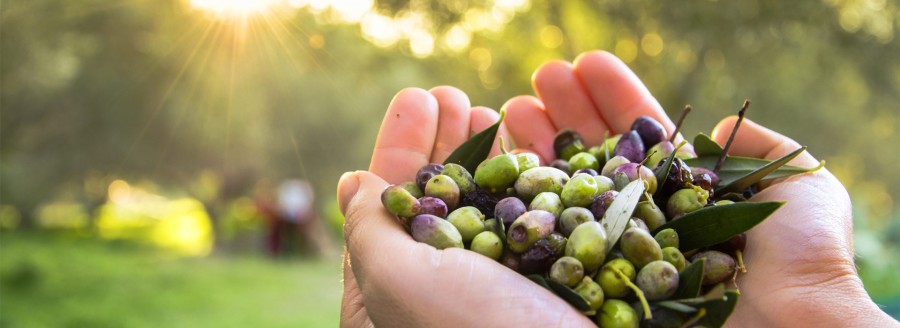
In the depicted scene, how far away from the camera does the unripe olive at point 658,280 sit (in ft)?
4.86

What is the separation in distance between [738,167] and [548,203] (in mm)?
725

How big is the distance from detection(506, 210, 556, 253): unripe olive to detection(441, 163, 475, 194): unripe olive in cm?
28

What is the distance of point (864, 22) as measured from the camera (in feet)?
20.2

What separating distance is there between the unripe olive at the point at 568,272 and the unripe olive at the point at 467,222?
255 millimetres

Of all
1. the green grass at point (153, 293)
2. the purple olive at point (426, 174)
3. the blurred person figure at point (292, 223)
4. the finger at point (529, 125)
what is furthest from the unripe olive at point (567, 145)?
the blurred person figure at point (292, 223)

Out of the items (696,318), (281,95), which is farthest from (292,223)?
(696,318)

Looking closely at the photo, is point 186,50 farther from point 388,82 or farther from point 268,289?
point 268,289

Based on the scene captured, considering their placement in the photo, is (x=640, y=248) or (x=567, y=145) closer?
(x=640, y=248)

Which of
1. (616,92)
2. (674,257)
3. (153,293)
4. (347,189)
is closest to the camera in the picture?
(674,257)

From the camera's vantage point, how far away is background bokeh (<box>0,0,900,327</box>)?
236 inches

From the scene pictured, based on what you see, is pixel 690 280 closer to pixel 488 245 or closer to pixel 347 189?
pixel 488 245

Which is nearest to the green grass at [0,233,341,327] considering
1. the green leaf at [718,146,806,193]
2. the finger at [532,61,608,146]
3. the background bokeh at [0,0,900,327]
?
the background bokeh at [0,0,900,327]

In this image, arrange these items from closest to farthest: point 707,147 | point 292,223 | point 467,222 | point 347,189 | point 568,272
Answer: point 568,272
point 467,222
point 347,189
point 707,147
point 292,223

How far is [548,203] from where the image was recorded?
1.72 meters
